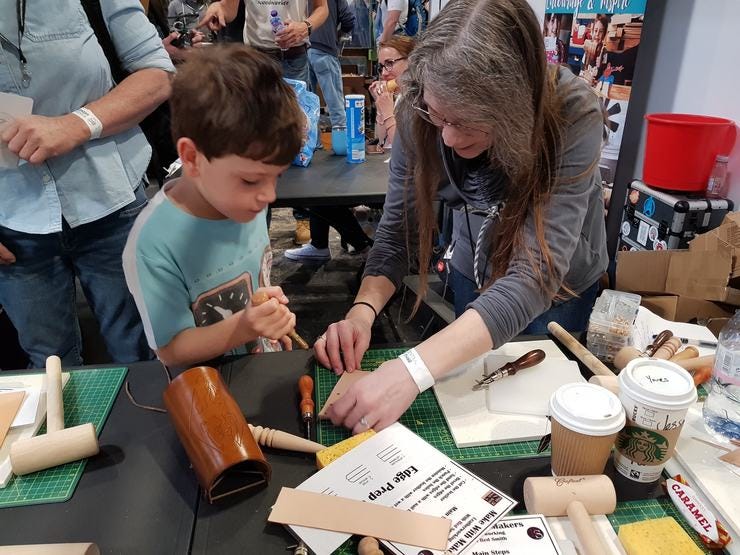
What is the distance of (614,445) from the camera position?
2.95 ft

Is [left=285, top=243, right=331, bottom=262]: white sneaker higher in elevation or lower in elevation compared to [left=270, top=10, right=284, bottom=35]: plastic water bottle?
lower

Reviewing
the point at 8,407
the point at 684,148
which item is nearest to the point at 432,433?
the point at 8,407

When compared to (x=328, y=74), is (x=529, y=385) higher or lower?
lower

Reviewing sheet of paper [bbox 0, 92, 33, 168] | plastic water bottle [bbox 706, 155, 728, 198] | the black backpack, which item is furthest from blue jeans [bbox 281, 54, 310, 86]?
plastic water bottle [bbox 706, 155, 728, 198]

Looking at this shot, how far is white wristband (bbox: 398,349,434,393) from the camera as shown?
1033 millimetres

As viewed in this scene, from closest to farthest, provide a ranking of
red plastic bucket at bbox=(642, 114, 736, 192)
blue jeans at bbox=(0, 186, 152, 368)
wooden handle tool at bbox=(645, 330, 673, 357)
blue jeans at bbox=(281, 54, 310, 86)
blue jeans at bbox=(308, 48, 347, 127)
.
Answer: wooden handle tool at bbox=(645, 330, 673, 357) < blue jeans at bbox=(0, 186, 152, 368) < red plastic bucket at bbox=(642, 114, 736, 192) < blue jeans at bbox=(281, 54, 310, 86) < blue jeans at bbox=(308, 48, 347, 127)

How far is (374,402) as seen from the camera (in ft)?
3.23

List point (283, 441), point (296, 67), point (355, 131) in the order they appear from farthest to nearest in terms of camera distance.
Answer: point (296, 67), point (355, 131), point (283, 441)

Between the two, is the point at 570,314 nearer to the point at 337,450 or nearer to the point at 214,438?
the point at 337,450

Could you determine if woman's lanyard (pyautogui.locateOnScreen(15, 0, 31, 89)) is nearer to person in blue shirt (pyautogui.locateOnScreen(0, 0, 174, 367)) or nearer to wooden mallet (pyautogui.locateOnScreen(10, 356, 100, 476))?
person in blue shirt (pyautogui.locateOnScreen(0, 0, 174, 367))

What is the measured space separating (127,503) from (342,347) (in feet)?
1.69

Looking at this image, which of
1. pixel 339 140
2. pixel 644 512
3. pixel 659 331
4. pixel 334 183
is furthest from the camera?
pixel 339 140

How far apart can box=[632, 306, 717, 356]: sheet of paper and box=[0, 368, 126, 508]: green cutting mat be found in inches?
45.8

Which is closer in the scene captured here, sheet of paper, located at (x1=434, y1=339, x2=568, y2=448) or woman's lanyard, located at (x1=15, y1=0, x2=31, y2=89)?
sheet of paper, located at (x1=434, y1=339, x2=568, y2=448)
